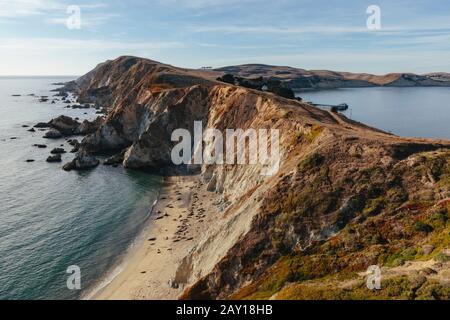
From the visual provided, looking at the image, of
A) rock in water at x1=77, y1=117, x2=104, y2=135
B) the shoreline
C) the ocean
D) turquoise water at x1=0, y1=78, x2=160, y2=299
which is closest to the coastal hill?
the shoreline

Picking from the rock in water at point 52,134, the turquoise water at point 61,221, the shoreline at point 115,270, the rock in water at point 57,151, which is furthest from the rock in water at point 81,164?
the rock in water at point 52,134

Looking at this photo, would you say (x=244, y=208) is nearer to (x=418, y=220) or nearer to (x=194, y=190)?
(x=418, y=220)

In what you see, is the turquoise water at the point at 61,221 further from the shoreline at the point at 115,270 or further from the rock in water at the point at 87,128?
the rock in water at the point at 87,128

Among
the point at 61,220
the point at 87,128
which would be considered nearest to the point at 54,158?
the point at 87,128

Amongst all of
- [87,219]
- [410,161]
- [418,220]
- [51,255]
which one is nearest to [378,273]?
[418,220]

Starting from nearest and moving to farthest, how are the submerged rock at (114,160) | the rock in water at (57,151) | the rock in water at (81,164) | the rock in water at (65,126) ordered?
the rock in water at (81,164) < the submerged rock at (114,160) < the rock in water at (57,151) < the rock in water at (65,126)

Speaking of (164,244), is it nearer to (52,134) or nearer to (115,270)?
(115,270)

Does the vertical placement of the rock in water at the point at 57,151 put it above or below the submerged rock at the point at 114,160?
above
